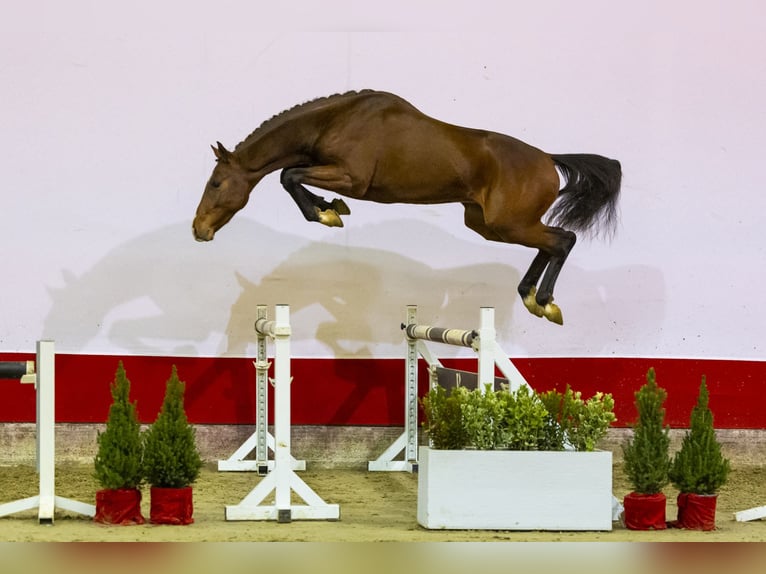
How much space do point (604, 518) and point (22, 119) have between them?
3.97m

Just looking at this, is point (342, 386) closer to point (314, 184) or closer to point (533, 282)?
point (533, 282)

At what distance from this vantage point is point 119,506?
4562 millimetres

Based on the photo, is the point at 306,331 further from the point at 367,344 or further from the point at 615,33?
the point at 615,33

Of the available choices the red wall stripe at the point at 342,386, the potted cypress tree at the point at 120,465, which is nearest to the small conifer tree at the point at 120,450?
the potted cypress tree at the point at 120,465

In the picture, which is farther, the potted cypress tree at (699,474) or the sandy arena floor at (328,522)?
the potted cypress tree at (699,474)

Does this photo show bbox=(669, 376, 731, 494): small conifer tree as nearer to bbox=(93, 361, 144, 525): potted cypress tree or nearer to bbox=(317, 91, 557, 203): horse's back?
Answer: bbox=(317, 91, 557, 203): horse's back

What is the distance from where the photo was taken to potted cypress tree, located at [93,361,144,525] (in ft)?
14.8

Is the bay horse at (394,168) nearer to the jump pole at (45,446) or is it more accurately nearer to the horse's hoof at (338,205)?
Answer: the horse's hoof at (338,205)

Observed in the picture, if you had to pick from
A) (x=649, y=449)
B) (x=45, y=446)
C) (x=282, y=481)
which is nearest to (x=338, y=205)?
(x=282, y=481)

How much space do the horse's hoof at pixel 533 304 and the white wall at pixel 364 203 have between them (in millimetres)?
914

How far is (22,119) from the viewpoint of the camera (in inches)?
254

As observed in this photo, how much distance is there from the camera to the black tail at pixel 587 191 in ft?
19.5

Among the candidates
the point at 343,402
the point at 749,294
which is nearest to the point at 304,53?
the point at 343,402

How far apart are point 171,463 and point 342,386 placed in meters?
2.28
